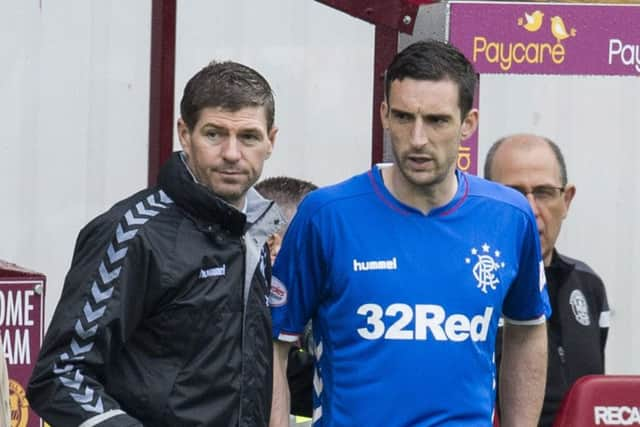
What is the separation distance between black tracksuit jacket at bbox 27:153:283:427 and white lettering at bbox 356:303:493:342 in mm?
263

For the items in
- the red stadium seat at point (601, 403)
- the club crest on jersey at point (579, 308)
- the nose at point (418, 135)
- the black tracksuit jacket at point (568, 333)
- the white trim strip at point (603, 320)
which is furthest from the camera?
the white trim strip at point (603, 320)

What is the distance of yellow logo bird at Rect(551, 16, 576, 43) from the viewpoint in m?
4.41

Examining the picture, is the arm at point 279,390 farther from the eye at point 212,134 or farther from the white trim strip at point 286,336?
the eye at point 212,134

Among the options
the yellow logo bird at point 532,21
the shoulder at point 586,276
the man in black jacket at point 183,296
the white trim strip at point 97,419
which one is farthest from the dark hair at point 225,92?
the shoulder at point 586,276

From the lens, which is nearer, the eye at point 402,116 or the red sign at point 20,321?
the eye at point 402,116

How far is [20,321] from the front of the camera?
4199 millimetres

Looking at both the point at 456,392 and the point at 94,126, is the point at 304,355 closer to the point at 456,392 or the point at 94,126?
the point at 456,392

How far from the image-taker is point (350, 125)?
5.67 m

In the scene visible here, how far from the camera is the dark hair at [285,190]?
4.73 metres

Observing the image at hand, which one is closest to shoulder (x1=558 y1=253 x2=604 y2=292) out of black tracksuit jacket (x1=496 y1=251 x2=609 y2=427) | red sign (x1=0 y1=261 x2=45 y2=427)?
black tracksuit jacket (x1=496 y1=251 x2=609 y2=427)

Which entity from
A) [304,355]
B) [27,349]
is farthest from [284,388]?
[27,349]

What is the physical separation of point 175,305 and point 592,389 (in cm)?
152

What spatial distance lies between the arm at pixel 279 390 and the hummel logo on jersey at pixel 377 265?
27 cm

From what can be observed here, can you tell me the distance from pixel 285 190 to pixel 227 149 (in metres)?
1.40
